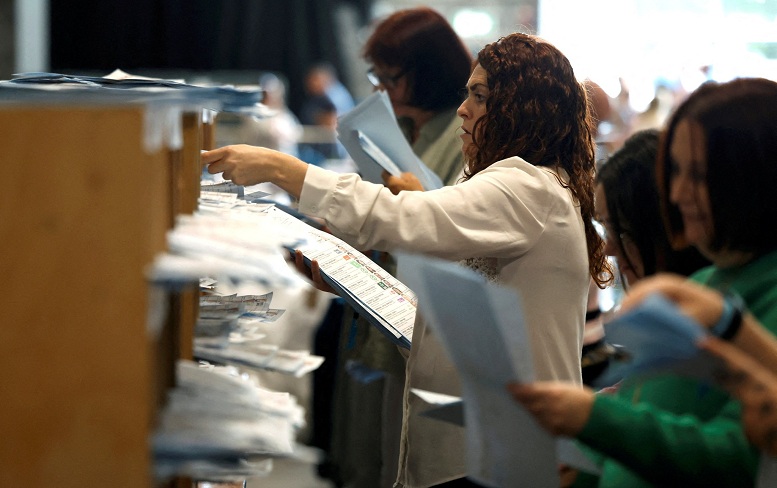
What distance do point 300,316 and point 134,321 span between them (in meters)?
2.89

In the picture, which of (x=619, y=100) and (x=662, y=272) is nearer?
(x=662, y=272)

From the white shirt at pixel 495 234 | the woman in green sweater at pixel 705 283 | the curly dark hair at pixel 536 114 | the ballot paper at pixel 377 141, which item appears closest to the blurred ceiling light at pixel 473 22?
the ballot paper at pixel 377 141

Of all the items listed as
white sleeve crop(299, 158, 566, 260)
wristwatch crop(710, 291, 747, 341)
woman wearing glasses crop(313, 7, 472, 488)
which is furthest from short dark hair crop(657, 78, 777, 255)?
woman wearing glasses crop(313, 7, 472, 488)

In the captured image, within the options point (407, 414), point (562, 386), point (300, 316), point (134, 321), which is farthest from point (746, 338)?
point (300, 316)

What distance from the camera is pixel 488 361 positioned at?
3.67 ft

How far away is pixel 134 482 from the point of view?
100 cm

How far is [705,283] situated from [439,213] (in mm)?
436

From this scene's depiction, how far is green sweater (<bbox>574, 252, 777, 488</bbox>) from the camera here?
109cm

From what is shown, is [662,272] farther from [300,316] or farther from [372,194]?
[300,316]

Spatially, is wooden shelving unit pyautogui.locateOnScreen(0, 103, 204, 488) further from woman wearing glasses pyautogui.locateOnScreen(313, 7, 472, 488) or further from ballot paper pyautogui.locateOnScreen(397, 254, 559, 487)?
woman wearing glasses pyautogui.locateOnScreen(313, 7, 472, 488)

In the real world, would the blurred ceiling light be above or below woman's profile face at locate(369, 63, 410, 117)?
below

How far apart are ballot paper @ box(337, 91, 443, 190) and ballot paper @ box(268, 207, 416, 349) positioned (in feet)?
0.98

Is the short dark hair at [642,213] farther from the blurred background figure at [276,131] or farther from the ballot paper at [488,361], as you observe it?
the blurred background figure at [276,131]

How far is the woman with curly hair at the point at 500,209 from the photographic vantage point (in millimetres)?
1556
